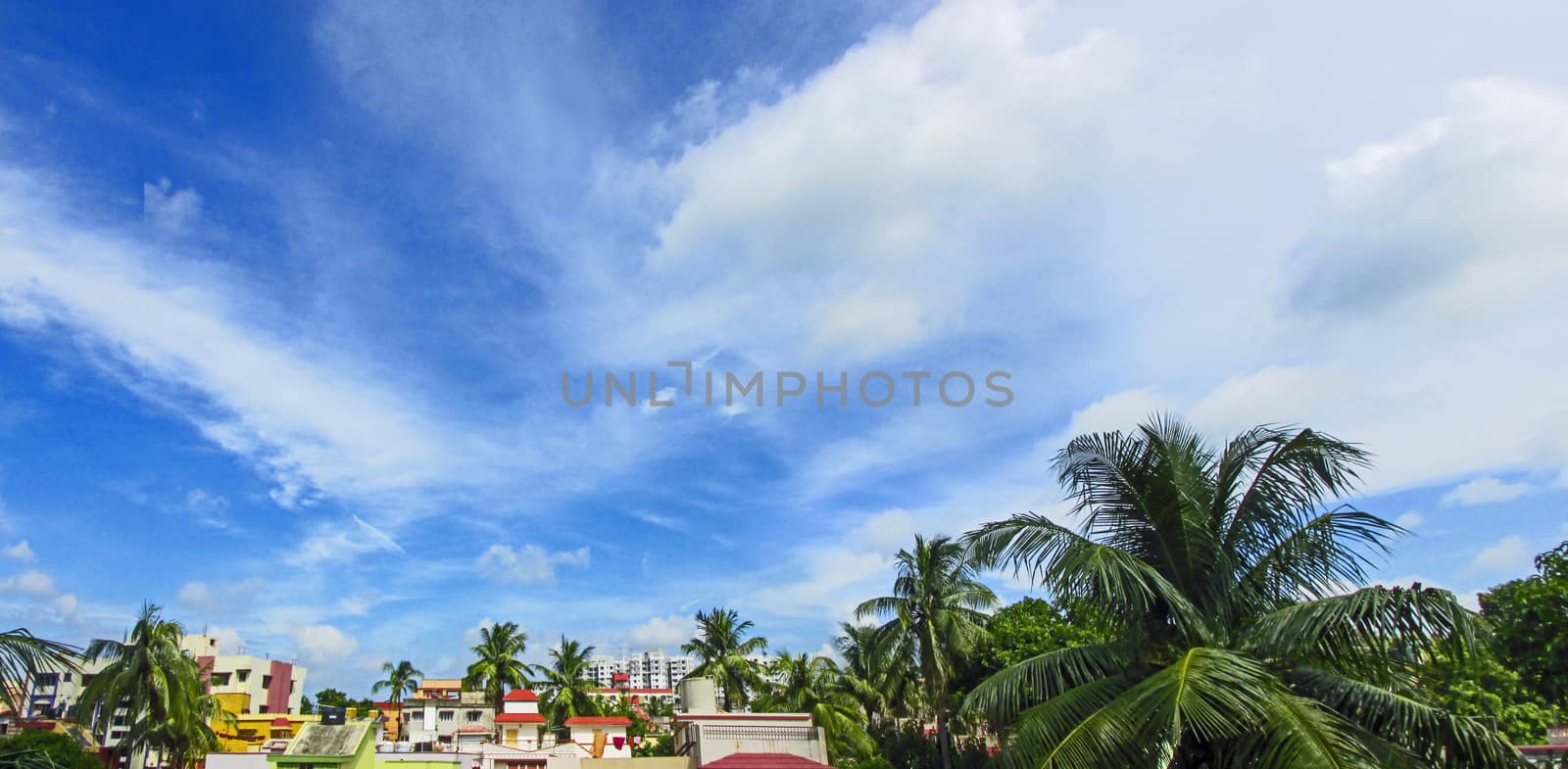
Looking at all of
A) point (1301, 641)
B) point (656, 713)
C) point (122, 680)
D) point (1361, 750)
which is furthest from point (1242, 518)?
point (656, 713)

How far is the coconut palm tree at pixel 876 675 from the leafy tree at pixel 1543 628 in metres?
19.0

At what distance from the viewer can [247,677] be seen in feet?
230

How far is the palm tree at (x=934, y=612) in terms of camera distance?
110ft

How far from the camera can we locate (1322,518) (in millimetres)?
10336

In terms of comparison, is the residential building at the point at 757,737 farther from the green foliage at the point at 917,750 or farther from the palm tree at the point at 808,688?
the palm tree at the point at 808,688

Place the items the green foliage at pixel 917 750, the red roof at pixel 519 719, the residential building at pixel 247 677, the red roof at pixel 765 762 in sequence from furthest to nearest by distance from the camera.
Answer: the residential building at pixel 247 677
the red roof at pixel 519 719
the green foliage at pixel 917 750
the red roof at pixel 765 762

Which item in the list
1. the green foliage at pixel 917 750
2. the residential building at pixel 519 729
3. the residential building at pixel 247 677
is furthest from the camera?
the residential building at pixel 247 677

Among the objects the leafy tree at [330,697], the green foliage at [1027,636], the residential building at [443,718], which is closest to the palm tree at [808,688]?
the green foliage at [1027,636]

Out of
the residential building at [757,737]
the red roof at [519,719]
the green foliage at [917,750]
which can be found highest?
the red roof at [519,719]

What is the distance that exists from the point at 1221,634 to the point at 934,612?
24118 millimetres

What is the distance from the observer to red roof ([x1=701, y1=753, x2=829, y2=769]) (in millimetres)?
23719

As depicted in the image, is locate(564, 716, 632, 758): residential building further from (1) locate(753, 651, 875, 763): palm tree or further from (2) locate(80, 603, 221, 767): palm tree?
(2) locate(80, 603, 221, 767): palm tree

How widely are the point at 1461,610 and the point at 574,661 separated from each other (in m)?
58.4

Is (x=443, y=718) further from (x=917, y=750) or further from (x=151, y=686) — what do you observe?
(x=917, y=750)
